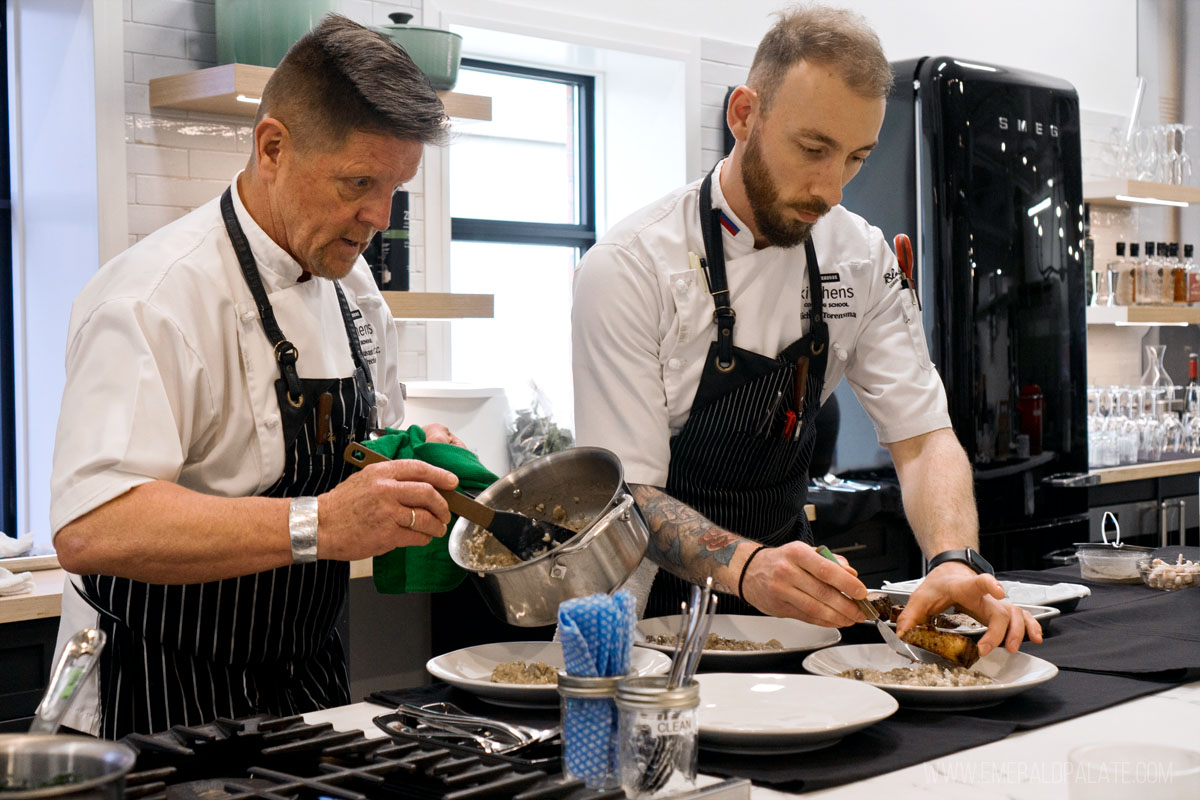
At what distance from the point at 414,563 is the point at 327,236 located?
20.1 inches

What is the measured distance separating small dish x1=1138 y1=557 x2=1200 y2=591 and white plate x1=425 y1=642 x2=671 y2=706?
1.20 meters

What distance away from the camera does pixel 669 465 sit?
225 cm

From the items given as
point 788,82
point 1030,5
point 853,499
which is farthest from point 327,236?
point 1030,5

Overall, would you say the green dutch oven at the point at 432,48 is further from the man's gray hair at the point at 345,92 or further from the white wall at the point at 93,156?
the man's gray hair at the point at 345,92

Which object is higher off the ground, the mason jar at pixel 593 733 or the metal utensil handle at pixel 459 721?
the mason jar at pixel 593 733

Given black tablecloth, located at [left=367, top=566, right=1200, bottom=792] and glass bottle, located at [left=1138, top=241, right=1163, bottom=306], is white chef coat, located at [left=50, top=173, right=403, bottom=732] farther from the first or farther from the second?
glass bottle, located at [left=1138, top=241, right=1163, bottom=306]

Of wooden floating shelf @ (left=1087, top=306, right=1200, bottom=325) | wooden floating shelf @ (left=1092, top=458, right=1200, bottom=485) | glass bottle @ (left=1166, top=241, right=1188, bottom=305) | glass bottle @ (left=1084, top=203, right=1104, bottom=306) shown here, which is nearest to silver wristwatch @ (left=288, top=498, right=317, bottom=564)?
wooden floating shelf @ (left=1092, top=458, right=1200, bottom=485)

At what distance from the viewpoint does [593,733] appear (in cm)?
120

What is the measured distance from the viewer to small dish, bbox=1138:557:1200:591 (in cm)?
238

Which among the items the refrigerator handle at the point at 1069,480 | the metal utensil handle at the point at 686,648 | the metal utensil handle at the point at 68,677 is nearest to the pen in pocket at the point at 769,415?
the metal utensil handle at the point at 686,648

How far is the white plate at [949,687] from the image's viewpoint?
1552 mm

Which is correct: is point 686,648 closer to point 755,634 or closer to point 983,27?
point 755,634

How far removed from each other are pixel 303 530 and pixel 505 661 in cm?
35

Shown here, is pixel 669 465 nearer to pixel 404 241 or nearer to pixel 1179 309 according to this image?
pixel 404 241
